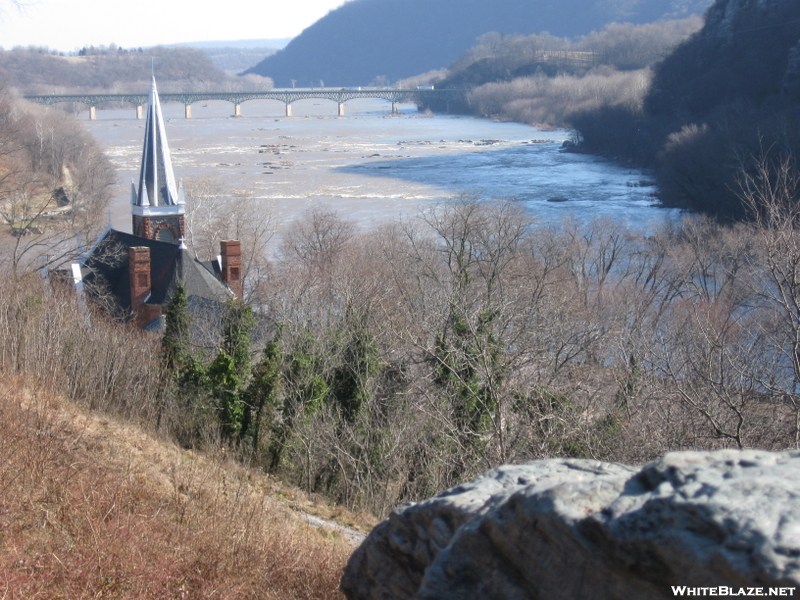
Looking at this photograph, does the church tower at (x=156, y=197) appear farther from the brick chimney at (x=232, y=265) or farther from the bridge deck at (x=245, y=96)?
the bridge deck at (x=245, y=96)

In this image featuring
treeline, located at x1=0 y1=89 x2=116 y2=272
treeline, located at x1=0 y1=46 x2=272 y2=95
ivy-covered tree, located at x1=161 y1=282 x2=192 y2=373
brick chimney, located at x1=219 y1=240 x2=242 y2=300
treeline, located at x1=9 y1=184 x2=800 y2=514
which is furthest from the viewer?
treeline, located at x1=0 y1=46 x2=272 y2=95

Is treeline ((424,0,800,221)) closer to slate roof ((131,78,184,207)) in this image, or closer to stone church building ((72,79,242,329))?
stone church building ((72,79,242,329))

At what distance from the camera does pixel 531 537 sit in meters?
3.30

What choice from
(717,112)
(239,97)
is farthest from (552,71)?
(717,112)

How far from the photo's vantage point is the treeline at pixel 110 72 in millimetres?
136000

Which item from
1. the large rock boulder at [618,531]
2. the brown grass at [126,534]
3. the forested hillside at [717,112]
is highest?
the forested hillside at [717,112]

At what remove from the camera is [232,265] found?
24.6 m

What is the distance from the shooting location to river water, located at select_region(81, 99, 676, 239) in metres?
41.4

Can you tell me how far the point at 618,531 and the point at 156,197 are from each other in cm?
2719

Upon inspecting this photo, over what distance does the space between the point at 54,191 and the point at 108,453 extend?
37605mm

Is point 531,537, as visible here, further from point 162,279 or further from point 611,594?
point 162,279

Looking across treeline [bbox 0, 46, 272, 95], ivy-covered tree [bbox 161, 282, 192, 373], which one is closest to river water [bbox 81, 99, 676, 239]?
ivy-covered tree [bbox 161, 282, 192, 373]

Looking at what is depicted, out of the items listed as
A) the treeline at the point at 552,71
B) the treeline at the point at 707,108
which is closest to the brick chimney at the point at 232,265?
the treeline at the point at 707,108

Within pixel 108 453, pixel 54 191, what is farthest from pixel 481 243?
pixel 54 191
